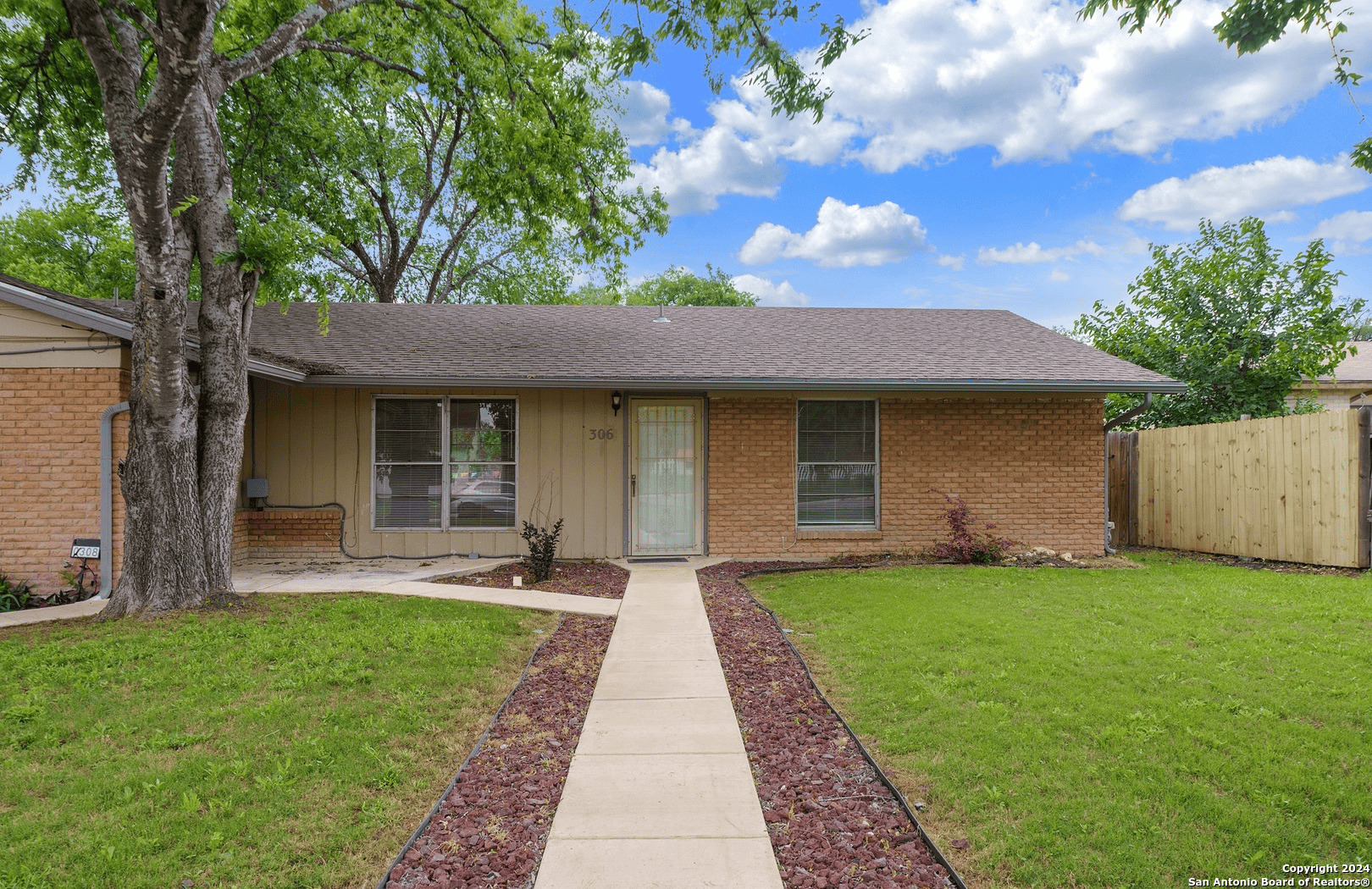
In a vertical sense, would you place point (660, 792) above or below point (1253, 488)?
below

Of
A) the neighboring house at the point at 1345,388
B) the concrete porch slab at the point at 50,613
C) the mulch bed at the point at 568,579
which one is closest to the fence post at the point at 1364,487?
the mulch bed at the point at 568,579

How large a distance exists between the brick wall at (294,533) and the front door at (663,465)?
401cm

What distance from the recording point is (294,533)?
9.56 metres

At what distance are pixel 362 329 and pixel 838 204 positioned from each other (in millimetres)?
16521

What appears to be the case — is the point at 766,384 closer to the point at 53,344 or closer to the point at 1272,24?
the point at 1272,24

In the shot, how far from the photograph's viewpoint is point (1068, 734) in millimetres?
3600

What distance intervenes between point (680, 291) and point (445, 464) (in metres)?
29.3

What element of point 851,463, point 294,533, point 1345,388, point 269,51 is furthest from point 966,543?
point 1345,388

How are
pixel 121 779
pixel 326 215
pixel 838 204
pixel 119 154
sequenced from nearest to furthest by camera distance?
1. pixel 121 779
2. pixel 119 154
3. pixel 326 215
4. pixel 838 204

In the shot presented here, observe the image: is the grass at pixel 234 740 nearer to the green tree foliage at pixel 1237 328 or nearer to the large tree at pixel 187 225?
the large tree at pixel 187 225

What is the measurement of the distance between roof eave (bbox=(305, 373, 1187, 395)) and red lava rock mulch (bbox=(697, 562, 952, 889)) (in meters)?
4.54

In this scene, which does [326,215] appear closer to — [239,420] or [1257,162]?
[239,420]

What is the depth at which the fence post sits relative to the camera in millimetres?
8211

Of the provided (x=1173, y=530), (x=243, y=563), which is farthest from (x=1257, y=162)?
(x=243, y=563)
